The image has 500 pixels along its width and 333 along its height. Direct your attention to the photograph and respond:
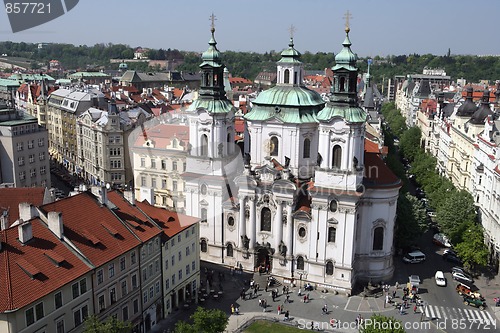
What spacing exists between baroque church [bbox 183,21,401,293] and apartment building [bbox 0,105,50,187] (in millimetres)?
31004

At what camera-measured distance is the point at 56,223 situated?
4191 cm

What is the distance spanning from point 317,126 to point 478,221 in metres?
29.2

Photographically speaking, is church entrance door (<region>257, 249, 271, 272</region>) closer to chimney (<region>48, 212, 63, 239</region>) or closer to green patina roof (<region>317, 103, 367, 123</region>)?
green patina roof (<region>317, 103, 367, 123</region>)

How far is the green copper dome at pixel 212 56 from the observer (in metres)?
62.5

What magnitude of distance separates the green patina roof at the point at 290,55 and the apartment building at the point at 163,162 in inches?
865

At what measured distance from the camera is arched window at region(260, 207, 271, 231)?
62375 millimetres

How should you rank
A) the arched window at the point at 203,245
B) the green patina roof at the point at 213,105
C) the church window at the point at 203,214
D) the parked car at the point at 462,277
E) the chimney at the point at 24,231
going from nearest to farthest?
1. the chimney at the point at 24,231
2. the parked car at the point at 462,277
3. the green patina roof at the point at 213,105
4. the church window at the point at 203,214
5. the arched window at the point at 203,245

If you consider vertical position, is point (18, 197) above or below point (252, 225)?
above

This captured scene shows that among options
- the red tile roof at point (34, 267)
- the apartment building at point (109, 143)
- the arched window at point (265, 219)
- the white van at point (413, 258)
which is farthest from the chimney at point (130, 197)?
the apartment building at point (109, 143)

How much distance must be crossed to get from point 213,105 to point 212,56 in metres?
5.76

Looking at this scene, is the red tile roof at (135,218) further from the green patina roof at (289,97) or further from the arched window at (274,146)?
the green patina roof at (289,97)

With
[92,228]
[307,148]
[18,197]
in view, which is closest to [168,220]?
[92,228]

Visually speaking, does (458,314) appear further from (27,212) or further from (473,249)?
(27,212)

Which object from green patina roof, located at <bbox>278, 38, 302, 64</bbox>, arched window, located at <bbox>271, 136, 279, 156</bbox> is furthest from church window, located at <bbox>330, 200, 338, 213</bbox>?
green patina roof, located at <bbox>278, 38, 302, 64</bbox>
